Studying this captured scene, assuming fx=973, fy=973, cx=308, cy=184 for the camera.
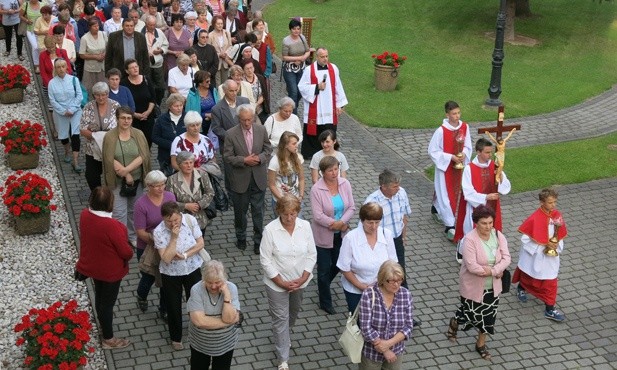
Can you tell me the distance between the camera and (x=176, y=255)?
10.3 meters

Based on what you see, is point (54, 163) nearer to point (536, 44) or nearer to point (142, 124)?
point (142, 124)

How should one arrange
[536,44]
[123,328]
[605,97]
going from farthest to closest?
[536,44]
[605,97]
[123,328]

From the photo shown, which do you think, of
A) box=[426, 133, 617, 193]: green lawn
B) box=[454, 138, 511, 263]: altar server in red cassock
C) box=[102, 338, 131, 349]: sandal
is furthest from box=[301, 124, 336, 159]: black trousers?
box=[102, 338, 131, 349]: sandal

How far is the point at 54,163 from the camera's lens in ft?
52.9

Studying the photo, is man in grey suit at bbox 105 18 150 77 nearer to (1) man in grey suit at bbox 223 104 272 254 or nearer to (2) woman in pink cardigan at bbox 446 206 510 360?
(1) man in grey suit at bbox 223 104 272 254

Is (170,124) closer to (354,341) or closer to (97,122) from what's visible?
(97,122)

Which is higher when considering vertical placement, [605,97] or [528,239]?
[528,239]

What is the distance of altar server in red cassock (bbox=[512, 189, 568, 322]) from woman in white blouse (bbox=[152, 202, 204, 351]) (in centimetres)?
419

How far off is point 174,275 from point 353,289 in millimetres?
1932

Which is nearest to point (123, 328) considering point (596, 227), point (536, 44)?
point (596, 227)

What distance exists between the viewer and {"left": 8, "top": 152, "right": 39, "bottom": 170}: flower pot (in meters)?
15.7

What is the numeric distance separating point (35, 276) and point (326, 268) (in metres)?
3.80

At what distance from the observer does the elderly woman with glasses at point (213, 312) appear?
29.2ft

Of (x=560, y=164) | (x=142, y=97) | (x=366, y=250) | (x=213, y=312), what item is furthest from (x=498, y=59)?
(x=213, y=312)
